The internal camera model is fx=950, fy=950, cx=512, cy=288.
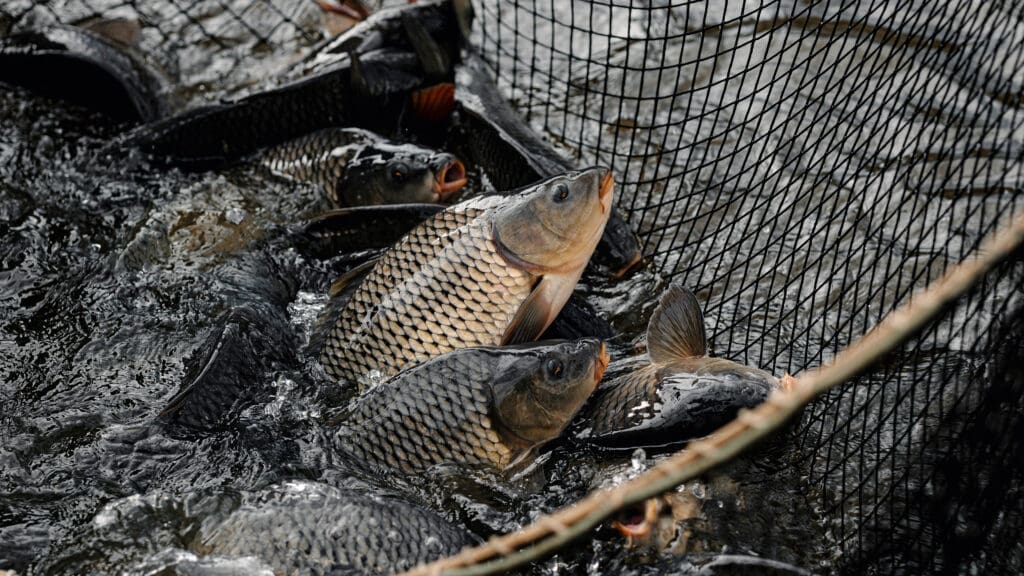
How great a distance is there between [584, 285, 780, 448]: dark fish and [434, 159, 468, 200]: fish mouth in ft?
3.75

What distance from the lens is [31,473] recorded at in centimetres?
243

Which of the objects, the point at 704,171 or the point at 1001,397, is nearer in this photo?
the point at 1001,397

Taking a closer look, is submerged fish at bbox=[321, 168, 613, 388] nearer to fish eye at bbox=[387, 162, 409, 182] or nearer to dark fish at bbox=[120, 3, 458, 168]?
fish eye at bbox=[387, 162, 409, 182]

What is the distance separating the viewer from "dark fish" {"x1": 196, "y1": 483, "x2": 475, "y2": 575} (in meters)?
1.97

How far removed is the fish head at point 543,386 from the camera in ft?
7.89

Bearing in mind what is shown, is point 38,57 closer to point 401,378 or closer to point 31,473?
point 31,473

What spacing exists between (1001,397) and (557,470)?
3.52ft

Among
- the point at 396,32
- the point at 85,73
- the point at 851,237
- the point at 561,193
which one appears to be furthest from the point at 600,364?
the point at 85,73

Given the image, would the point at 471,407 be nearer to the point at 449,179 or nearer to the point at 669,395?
the point at 669,395

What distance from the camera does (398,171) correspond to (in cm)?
346

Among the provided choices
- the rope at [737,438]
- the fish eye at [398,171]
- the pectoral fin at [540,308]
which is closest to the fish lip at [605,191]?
the pectoral fin at [540,308]

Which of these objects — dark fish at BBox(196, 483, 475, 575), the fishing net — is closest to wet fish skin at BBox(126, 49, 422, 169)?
the fishing net

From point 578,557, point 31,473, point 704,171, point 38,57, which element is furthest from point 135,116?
point 578,557

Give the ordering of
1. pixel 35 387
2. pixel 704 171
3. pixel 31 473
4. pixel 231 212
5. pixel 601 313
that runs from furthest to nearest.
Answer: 1. pixel 704 171
2. pixel 231 212
3. pixel 601 313
4. pixel 35 387
5. pixel 31 473
